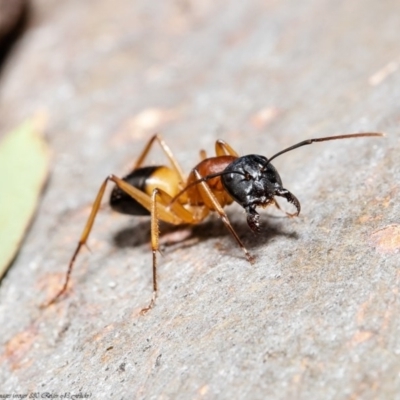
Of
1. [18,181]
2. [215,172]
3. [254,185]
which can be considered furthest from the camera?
[18,181]

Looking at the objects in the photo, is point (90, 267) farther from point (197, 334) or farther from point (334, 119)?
point (334, 119)

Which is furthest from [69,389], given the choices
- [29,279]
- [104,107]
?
[104,107]

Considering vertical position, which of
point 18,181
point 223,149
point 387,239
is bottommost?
point 387,239

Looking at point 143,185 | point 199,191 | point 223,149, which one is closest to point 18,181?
point 143,185

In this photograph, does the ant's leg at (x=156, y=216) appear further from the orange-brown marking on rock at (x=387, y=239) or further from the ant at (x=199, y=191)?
the orange-brown marking on rock at (x=387, y=239)

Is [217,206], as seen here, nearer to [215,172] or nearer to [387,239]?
[215,172]

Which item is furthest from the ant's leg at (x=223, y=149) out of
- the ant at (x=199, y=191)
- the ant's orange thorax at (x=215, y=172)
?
the ant's orange thorax at (x=215, y=172)

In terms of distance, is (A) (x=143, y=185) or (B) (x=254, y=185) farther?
(A) (x=143, y=185)

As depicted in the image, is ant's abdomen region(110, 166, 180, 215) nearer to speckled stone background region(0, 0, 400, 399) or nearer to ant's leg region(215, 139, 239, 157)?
speckled stone background region(0, 0, 400, 399)
